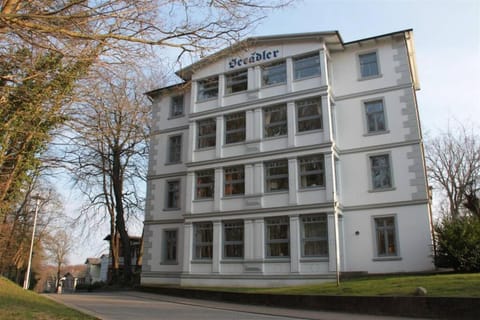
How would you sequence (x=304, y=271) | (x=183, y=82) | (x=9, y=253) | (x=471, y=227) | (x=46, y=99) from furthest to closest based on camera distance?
(x=9, y=253)
(x=304, y=271)
(x=471, y=227)
(x=46, y=99)
(x=183, y=82)

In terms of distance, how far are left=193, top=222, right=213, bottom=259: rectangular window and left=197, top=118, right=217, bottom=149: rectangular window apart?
4.87 metres

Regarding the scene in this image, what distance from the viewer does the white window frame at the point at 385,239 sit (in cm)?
2070

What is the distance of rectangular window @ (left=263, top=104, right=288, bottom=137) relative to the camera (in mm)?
24125

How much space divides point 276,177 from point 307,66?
644cm

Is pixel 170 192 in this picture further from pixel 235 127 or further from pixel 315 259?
pixel 315 259

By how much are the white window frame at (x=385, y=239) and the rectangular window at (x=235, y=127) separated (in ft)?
29.0

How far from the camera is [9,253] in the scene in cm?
3756

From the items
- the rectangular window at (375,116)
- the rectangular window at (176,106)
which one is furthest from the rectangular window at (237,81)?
the rectangular window at (375,116)

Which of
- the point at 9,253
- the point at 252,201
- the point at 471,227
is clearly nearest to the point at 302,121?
the point at 252,201

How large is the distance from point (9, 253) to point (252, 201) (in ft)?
84.0

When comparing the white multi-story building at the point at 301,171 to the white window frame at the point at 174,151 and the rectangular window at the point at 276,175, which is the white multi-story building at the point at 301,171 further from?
the white window frame at the point at 174,151

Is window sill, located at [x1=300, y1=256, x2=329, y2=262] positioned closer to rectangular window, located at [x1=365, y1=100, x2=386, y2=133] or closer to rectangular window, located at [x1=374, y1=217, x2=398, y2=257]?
rectangular window, located at [x1=374, y1=217, x2=398, y2=257]

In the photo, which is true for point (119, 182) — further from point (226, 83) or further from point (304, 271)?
point (304, 271)

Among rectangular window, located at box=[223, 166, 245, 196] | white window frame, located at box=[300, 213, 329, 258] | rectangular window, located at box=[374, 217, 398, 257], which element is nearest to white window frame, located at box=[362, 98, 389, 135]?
rectangular window, located at box=[374, 217, 398, 257]
